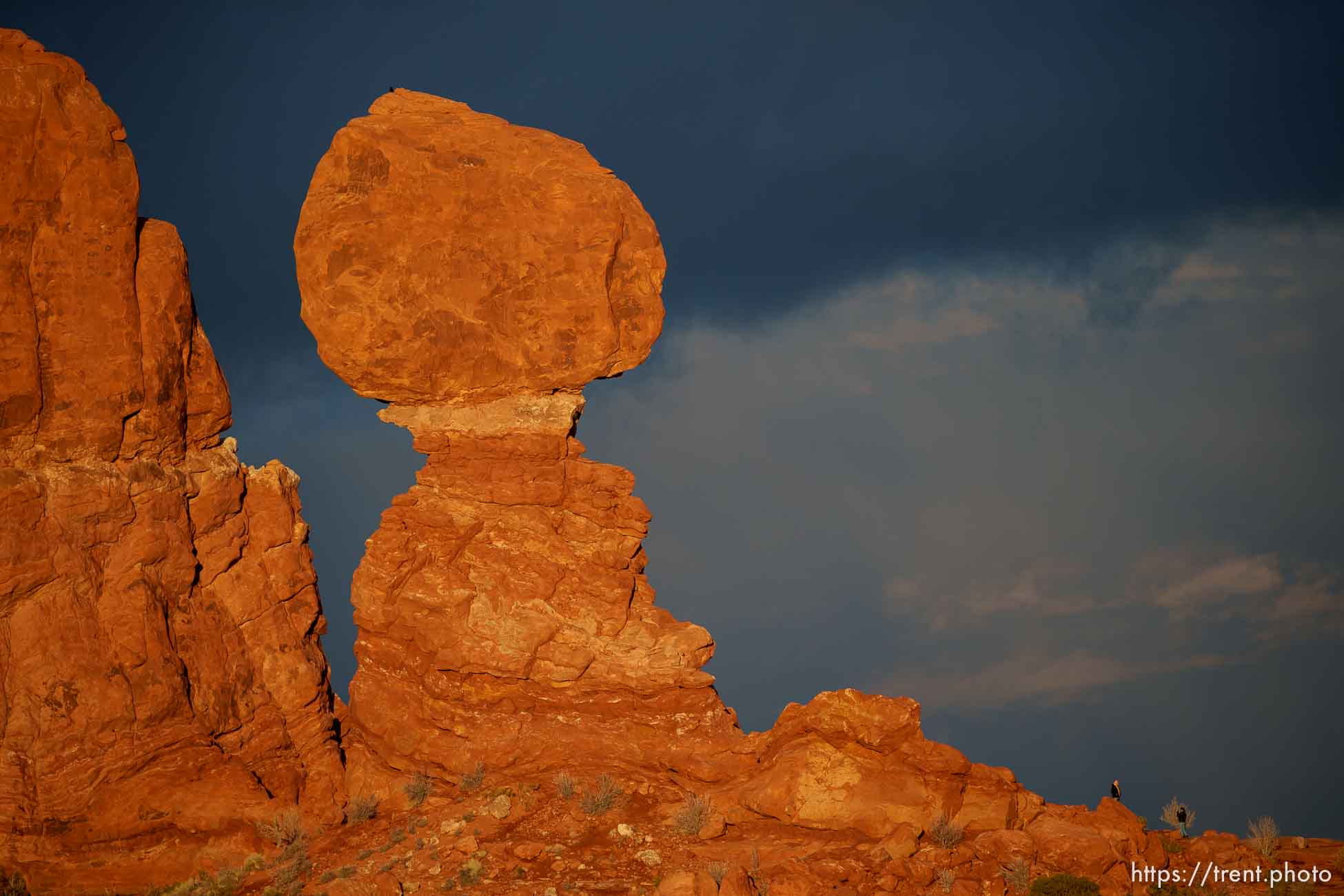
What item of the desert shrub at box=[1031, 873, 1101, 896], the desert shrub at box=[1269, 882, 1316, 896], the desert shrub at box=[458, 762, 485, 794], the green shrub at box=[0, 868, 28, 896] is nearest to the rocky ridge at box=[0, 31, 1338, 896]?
the desert shrub at box=[458, 762, 485, 794]

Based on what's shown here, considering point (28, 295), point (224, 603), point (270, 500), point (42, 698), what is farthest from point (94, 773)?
point (28, 295)

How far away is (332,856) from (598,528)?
722cm

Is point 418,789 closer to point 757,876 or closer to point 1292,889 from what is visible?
point 757,876

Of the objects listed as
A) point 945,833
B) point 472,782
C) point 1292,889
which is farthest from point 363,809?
point 1292,889

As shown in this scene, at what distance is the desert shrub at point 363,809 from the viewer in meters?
24.5

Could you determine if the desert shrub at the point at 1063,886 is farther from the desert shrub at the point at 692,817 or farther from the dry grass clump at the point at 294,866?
the dry grass clump at the point at 294,866

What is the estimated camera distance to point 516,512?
25719mm

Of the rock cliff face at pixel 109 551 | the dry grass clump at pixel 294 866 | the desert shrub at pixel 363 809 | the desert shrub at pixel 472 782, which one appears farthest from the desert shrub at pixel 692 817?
the rock cliff face at pixel 109 551

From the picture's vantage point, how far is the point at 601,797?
2391 cm

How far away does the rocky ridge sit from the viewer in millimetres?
22672

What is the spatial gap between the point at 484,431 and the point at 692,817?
7.94 meters

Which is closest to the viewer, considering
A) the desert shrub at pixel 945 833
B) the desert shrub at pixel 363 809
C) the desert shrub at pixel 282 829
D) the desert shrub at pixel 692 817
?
the desert shrub at pixel 945 833

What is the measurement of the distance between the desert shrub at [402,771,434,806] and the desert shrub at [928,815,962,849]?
8.76 m

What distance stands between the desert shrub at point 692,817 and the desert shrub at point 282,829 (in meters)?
6.43
